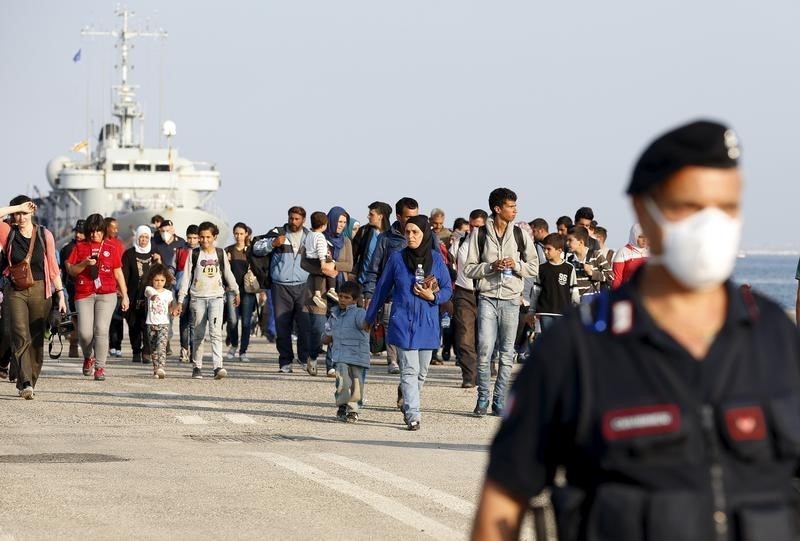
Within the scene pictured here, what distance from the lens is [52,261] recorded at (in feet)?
50.6

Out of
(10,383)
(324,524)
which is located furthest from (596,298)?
(10,383)

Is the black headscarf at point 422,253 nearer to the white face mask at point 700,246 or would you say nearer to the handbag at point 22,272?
the handbag at point 22,272

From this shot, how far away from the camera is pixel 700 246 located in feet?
9.80

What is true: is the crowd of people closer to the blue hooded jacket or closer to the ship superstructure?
the blue hooded jacket

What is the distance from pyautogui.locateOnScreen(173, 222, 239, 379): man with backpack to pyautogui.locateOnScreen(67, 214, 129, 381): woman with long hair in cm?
75

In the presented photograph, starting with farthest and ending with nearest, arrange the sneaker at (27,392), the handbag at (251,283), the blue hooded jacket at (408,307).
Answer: the handbag at (251,283) < the sneaker at (27,392) < the blue hooded jacket at (408,307)

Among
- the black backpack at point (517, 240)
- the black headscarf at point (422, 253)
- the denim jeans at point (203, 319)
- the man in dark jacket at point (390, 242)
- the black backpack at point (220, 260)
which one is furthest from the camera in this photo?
the black backpack at point (220, 260)

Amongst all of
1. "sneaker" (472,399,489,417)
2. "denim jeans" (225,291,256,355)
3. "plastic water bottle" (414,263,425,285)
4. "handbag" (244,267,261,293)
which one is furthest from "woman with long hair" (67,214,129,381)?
"plastic water bottle" (414,263,425,285)

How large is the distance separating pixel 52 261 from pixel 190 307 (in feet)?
12.0

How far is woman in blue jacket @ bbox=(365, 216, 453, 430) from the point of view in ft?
42.6

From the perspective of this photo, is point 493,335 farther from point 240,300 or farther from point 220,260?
point 240,300

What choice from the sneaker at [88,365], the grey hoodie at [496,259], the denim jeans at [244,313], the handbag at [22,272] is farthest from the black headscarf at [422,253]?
the denim jeans at [244,313]

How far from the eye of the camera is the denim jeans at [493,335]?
14.0m

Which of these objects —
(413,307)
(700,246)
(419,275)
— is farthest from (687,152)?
(419,275)
